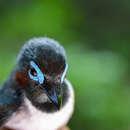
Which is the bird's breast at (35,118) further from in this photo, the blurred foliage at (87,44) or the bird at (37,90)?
the blurred foliage at (87,44)

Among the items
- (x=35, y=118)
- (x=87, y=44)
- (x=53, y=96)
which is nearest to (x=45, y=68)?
(x=53, y=96)

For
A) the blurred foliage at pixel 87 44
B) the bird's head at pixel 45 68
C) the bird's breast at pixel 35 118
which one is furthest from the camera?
the blurred foliage at pixel 87 44

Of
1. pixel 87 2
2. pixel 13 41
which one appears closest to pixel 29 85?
pixel 13 41

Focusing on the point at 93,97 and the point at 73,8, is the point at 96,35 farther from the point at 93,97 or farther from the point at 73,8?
the point at 93,97

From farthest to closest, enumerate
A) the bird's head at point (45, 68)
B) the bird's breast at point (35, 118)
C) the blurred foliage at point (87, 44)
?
1. the blurred foliage at point (87, 44)
2. the bird's breast at point (35, 118)
3. the bird's head at point (45, 68)

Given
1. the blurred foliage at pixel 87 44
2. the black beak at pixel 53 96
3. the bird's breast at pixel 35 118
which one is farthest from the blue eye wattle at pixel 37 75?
the blurred foliage at pixel 87 44

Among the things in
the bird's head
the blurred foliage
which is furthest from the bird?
the blurred foliage

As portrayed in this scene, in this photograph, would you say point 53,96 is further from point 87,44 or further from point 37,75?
point 87,44
